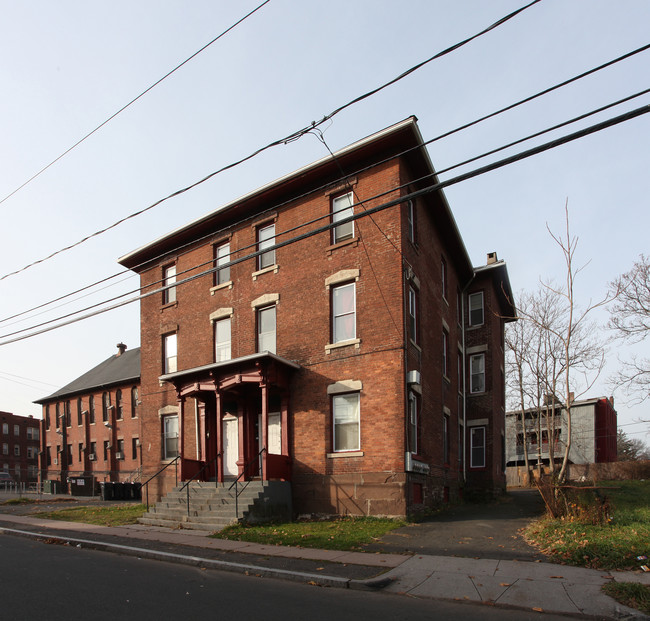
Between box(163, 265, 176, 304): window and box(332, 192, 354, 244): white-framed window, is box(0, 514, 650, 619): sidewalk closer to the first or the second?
box(332, 192, 354, 244): white-framed window

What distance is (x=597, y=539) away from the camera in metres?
10.3

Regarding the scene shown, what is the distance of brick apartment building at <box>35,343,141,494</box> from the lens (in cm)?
4047

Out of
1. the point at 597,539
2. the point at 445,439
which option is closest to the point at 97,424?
the point at 445,439

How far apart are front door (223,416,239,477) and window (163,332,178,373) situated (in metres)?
3.96

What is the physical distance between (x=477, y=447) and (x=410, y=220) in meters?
11.9

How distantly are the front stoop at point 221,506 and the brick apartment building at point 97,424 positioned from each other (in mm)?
22985

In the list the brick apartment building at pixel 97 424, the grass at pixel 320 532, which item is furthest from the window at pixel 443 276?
the brick apartment building at pixel 97 424

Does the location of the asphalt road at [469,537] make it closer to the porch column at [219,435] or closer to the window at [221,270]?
the porch column at [219,435]

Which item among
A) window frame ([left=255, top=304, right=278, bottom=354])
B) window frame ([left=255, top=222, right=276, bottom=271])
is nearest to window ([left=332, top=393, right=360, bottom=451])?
window frame ([left=255, top=304, right=278, bottom=354])

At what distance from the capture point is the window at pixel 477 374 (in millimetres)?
25703

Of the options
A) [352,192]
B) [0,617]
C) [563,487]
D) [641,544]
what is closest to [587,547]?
[641,544]

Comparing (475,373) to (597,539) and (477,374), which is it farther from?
(597,539)

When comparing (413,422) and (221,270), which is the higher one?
(221,270)

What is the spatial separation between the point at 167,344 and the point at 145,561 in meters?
12.5
